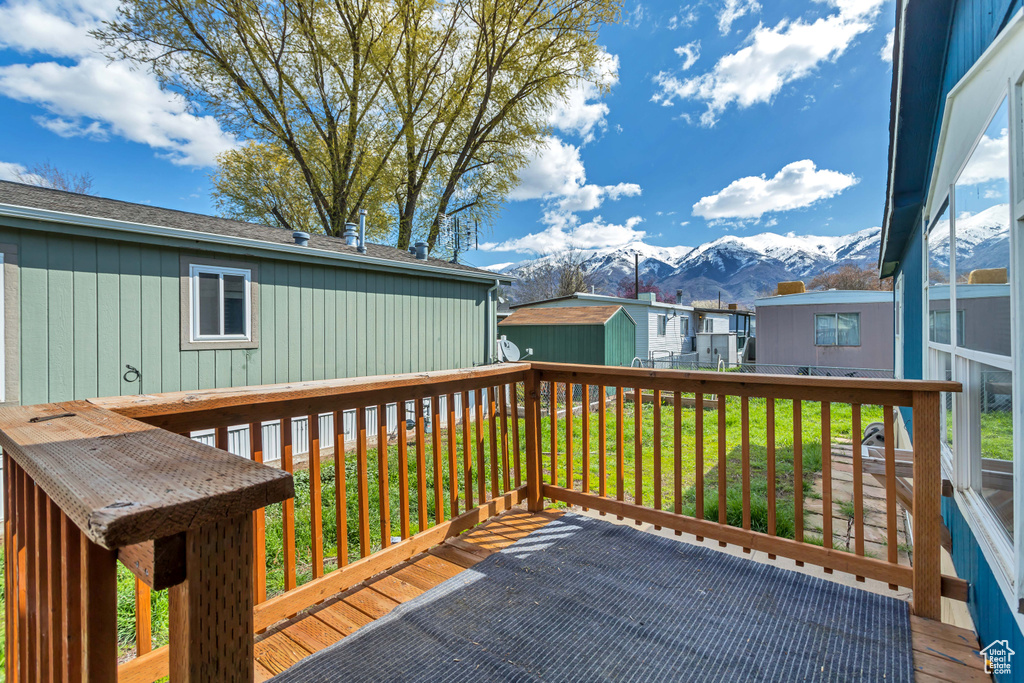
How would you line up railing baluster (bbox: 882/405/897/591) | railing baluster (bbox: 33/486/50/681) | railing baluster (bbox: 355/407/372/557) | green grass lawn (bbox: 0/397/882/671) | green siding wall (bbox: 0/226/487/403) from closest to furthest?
railing baluster (bbox: 33/486/50/681) → railing baluster (bbox: 882/405/897/591) → railing baluster (bbox: 355/407/372/557) → green grass lawn (bbox: 0/397/882/671) → green siding wall (bbox: 0/226/487/403)

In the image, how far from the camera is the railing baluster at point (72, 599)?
2.16ft

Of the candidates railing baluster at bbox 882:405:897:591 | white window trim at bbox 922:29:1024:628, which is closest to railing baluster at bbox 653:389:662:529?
railing baluster at bbox 882:405:897:591

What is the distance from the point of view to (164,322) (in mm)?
4812

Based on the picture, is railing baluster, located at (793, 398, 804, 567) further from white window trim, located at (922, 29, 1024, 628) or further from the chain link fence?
the chain link fence

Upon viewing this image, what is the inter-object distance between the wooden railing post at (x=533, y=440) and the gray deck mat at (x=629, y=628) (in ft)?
1.83

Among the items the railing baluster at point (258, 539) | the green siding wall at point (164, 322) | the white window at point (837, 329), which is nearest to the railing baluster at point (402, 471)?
the railing baluster at point (258, 539)

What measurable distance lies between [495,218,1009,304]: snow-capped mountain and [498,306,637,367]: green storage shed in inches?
2969

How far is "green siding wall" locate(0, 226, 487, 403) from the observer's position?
4098 mm

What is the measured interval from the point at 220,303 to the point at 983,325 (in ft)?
20.8

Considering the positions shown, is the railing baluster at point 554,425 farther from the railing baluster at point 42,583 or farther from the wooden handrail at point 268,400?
the railing baluster at point 42,583

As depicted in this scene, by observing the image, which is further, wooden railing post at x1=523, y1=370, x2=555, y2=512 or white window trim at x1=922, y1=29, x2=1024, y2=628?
wooden railing post at x1=523, y1=370, x2=555, y2=512

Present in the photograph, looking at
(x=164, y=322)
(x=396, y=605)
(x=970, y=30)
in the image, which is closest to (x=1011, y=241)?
(x=970, y=30)

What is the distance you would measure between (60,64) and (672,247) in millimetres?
134526

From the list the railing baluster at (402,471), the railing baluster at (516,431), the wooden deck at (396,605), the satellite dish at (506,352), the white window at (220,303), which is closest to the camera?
the wooden deck at (396,605)
